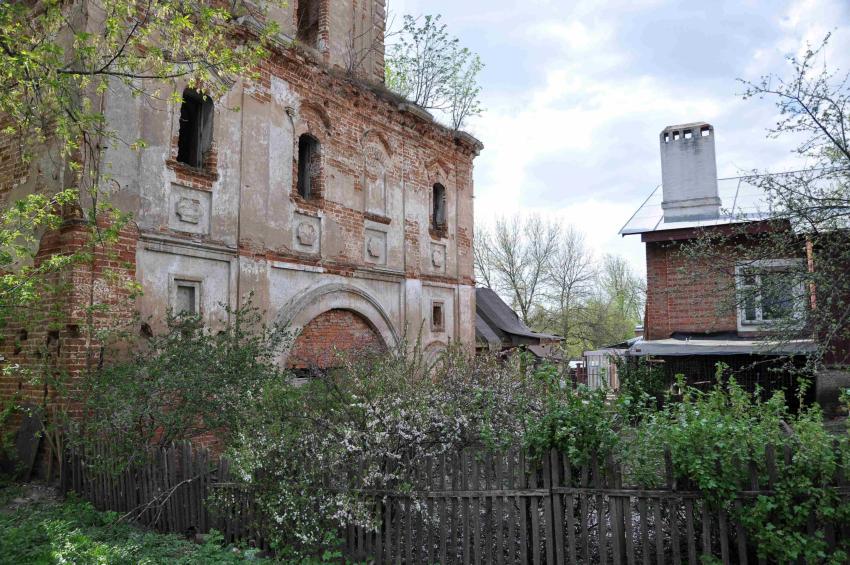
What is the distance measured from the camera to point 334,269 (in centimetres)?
1218

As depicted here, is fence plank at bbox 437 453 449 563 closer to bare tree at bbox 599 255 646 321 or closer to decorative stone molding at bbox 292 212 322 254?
decorative stone molding at bbox 292 212 322 254

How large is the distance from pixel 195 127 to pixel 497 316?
50.8 ft

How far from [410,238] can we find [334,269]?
283 centimetres

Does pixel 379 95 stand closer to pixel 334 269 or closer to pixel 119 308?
pixel 334 269

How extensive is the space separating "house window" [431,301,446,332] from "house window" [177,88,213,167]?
7.00m

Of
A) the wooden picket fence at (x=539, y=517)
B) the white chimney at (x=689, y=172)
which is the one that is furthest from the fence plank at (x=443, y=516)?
the white chimney at (x=689, y=172)

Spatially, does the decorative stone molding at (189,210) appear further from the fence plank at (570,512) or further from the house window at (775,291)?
the house window at (775,291)

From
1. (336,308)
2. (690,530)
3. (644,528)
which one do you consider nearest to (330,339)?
(336,308)

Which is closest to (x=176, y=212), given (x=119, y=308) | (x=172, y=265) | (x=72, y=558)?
(x=172, y=265)

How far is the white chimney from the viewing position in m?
16.6

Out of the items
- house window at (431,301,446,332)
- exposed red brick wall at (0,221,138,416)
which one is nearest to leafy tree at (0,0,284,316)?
exposed red brick wall at (0,221,138,416)

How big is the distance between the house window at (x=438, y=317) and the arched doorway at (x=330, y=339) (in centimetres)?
223

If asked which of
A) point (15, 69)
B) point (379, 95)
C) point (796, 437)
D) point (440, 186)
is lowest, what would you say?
point (796, 437)

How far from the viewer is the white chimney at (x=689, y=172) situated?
16.6 m
